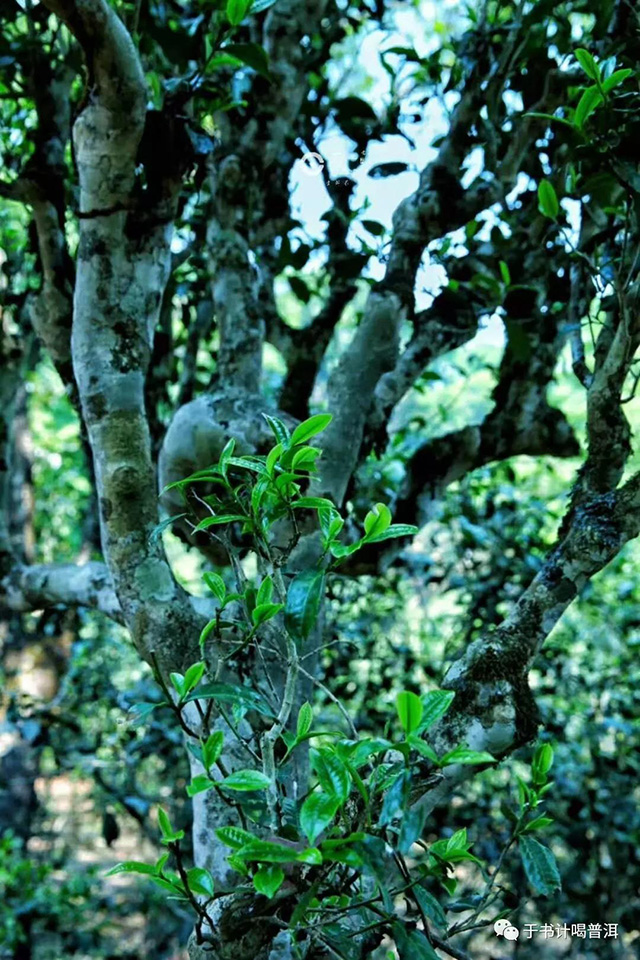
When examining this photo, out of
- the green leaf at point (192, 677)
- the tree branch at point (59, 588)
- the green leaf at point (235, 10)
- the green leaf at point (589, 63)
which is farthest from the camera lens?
the tree branch at point (59, 588)

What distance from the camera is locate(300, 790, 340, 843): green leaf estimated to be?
0.65m

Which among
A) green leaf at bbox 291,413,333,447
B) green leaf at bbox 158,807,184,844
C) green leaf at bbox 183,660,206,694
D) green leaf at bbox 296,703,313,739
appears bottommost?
green leaf at bbox 158,807,184,844

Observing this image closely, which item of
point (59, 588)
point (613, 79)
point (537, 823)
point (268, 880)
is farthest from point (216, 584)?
point (59, 588)

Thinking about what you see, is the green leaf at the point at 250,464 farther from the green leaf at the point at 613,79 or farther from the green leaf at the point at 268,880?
the green leaf at the point at 613,79

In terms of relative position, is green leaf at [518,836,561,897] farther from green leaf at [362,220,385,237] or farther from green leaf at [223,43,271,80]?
green leaf at [362,220,385,237]

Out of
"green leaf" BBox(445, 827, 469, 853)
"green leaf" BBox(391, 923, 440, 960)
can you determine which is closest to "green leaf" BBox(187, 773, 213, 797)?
"green leaf" BBox(391, 923, 440, 960)

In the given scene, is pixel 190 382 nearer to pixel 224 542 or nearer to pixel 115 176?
pixel 115 176

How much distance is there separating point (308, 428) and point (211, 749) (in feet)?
1.00

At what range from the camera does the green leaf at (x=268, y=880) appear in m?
0.66

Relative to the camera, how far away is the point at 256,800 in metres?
0.88

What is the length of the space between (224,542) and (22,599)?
1.39 meters

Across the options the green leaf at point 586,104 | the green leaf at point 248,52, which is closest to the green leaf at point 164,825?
the green leaf at point 586,104

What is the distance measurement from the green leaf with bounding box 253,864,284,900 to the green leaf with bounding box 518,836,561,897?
0.85ft

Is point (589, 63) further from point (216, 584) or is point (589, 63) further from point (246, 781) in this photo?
point (246, 781)
